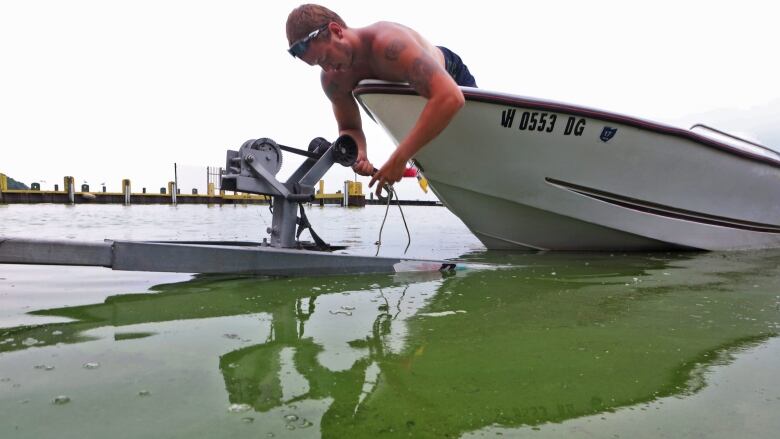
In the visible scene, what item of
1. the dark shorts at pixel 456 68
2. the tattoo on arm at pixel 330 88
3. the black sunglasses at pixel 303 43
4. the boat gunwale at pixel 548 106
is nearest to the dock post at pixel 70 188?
the boat gunwale at pixel 548 106

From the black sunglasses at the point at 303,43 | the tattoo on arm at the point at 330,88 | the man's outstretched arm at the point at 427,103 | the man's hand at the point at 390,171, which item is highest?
the black sunglasses at the point at 303,43

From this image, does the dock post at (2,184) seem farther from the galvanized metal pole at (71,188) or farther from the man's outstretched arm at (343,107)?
the man's outstretched arm at (343,107)

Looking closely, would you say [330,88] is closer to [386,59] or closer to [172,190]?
[386,59]

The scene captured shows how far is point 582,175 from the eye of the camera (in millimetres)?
3914

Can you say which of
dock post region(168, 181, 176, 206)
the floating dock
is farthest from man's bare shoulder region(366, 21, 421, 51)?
dock post region(168, 181, 176, 206)

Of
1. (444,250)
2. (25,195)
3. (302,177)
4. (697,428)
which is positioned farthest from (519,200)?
(25,195)

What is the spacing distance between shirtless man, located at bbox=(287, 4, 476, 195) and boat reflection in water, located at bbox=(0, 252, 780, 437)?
2.42 feet

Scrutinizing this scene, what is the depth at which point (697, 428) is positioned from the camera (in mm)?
897

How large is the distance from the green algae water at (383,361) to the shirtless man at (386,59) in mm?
788

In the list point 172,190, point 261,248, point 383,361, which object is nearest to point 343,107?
point 261,248

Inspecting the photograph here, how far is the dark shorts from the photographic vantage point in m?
3.73

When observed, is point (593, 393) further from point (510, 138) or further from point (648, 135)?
point (648, 135)

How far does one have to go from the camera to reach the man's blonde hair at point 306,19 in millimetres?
2459

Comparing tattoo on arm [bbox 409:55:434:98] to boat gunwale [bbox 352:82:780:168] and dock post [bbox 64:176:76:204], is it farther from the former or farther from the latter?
dock post [bbox 64:176:76:204]
